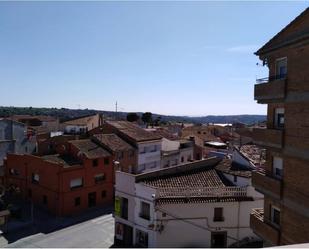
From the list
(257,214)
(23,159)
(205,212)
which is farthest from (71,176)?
(257,214)

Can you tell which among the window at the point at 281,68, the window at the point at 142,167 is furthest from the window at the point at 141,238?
the window at the point at 142,167

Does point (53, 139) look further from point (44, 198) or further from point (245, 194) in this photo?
point (245, 194)

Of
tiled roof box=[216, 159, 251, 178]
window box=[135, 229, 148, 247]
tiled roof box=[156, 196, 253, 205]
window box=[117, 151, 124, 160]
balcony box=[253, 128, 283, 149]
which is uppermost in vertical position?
balcony box=[253, 128, 283, 149]

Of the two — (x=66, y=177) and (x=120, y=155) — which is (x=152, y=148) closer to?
(x=120, y=155)

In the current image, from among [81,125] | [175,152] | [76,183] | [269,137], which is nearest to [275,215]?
[269,137]

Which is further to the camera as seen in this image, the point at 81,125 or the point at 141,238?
the point at 81,125

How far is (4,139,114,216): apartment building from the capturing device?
1469 inches

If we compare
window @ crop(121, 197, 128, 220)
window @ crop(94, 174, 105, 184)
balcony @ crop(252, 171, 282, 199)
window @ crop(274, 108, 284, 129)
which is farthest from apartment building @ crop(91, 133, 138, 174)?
window @ crop(274, 108, 284, 129)

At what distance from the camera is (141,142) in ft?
159

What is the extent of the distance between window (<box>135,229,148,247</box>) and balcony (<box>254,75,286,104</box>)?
15.5 meters

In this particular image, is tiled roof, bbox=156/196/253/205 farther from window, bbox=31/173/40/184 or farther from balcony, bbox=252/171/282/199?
window, bbox=31/173/40/184

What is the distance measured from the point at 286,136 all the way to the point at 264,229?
6171 millimetres

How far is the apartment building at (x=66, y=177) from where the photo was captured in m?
37.3

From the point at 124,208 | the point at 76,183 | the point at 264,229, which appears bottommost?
the point at 124,208
